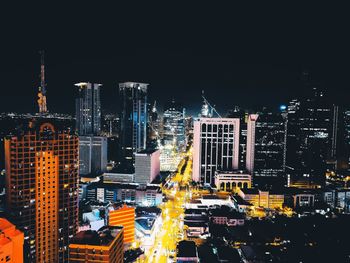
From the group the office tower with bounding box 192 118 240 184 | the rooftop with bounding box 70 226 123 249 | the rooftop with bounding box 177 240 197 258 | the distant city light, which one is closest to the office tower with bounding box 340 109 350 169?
the distant city light

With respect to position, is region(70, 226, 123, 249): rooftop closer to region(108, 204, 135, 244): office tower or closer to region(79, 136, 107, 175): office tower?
region(108, 204, 135, 244): office tower

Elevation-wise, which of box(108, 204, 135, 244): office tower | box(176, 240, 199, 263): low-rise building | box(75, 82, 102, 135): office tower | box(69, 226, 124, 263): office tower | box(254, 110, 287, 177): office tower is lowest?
box(176, 240, 199, 263): low-rise building

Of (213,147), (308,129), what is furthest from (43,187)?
(308,129)

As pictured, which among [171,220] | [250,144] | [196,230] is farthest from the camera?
[250,144]

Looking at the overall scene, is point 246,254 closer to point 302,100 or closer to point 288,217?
point 288,217

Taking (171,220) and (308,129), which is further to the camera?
(308,129)

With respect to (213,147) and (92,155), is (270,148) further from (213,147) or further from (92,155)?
(92,155)

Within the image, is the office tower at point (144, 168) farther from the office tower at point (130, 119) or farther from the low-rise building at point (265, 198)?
the low-rise building at point (265, 198)
